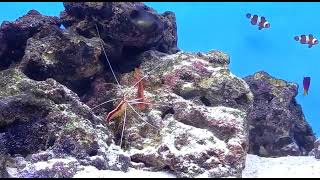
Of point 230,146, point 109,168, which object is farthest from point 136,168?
point 230,146

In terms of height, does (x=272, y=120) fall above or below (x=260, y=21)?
below

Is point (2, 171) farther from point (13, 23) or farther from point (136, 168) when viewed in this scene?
point (13, 23)

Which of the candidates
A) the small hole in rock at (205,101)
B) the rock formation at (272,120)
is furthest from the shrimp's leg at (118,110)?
the rock formation at (272,120)

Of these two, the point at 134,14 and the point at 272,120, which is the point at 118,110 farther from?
the point at 272,120

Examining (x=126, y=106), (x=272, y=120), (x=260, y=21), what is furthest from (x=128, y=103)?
(x=260, y=21)

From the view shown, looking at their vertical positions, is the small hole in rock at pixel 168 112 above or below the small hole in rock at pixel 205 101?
below

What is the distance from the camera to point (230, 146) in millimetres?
5195

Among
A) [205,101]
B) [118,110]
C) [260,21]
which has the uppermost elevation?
[260,21]

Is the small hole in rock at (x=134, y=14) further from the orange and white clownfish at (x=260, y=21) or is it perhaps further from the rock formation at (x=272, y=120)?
the orange and white clownfish at (x=260, y=21)

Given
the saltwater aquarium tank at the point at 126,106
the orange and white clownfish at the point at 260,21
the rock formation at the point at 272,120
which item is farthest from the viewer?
the orange and white clownfish at the point at 260,21

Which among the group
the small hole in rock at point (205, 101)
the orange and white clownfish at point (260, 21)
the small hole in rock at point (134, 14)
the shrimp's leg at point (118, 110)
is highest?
the orange and white clownfish at point (260, 21)

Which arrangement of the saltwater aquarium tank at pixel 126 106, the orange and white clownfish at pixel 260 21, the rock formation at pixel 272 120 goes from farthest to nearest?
1. the orange and white clownfish at pixel 260 21
2. the rock formation at pixel 272 120
3. the saltwater aquarium tank at pixel 126 106

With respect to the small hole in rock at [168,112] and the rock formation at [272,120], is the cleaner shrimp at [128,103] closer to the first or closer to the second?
the small hole in rock at [168,112]

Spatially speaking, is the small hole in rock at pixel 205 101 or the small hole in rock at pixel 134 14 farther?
the small hole in rock at pixel 134 14
